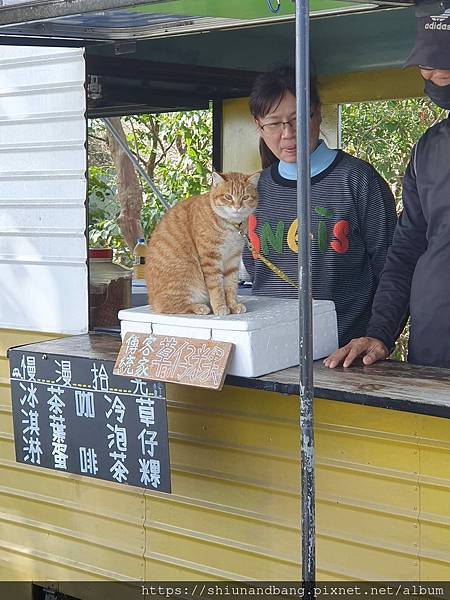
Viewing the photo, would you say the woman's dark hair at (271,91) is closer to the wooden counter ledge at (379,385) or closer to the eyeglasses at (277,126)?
the eyeglasses at (277,126)

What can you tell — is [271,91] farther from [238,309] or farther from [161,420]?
[161,420]

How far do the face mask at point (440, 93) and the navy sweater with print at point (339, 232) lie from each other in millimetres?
604

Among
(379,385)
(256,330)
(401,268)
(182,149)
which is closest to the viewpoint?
(379,385)

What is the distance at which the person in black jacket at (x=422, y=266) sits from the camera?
322cm

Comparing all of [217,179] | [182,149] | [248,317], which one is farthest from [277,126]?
[182,149]

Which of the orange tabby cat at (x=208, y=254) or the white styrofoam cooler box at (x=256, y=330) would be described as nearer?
the white styrofoam cooler box at (x=256, y=330)

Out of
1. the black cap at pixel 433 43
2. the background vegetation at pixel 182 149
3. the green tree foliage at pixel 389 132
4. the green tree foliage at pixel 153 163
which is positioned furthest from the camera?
the green tree foliage at pixel 389 132

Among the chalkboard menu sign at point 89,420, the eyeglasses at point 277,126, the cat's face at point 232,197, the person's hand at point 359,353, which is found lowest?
the chalkboard menu sign at point 89,420

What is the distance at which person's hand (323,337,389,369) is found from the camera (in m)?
3.21

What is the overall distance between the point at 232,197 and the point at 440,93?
0.72 metres

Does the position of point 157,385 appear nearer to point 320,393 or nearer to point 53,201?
point 320,393

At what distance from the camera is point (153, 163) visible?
7535mm

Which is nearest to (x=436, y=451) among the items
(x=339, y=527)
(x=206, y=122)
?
(x=339, y=527)

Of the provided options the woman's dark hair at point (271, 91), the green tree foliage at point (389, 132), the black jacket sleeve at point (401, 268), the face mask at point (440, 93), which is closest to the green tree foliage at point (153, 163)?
the woman's dark hair at point (271, 91)
